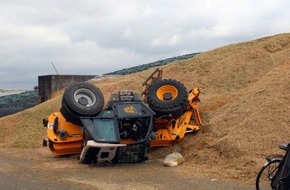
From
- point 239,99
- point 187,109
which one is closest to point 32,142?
point 187,109

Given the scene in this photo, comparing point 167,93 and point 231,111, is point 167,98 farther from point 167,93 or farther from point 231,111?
point 231,111

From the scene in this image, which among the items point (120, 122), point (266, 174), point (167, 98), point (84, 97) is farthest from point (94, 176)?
point (167, 98)

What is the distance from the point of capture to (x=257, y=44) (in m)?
22.8

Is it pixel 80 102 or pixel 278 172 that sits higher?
pixel 80 102

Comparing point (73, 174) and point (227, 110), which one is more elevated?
point (227, 110)

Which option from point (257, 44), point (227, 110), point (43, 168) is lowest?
point (43, 168)

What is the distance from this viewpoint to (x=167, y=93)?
14.2m

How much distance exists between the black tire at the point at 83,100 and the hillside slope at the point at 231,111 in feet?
6.59

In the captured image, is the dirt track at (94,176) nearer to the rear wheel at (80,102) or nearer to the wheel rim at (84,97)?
the rear wheel at (80,102)

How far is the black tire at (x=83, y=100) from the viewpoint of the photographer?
513 inches

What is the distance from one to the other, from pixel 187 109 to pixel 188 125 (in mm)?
452

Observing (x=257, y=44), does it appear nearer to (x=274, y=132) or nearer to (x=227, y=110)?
(x=227, y=110)

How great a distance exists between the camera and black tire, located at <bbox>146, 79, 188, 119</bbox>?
13539 millimetres

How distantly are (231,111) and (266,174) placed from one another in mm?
5457
